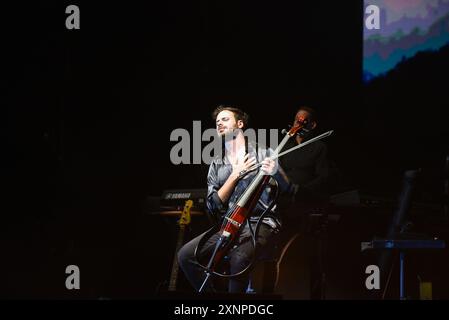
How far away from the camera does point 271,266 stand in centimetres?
400

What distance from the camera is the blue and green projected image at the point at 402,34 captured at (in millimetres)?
5324

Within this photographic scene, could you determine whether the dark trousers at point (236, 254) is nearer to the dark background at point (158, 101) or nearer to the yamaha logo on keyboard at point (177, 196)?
the yamaha logo on keyboard at point (177, 196)

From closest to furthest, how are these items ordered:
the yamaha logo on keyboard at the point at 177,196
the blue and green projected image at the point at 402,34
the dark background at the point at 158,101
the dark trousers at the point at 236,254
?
the dark trousers at the point at 236,254 < the yamaha logo on keyboard at the point at 177,196 < the dark background at the point at 158,101 < the blue and green projected image at the point at 402,34

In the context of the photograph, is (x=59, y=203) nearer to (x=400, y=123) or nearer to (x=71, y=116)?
(x=71, y=116)

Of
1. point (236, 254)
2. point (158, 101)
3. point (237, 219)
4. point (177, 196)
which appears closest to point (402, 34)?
point (158, 101)

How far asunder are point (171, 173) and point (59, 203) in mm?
966

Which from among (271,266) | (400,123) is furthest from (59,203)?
(400,123)

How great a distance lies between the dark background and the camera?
521 centimetres

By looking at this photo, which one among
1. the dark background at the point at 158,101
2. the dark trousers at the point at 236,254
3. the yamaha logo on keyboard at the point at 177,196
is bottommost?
the dark trousers at the point at 236,254

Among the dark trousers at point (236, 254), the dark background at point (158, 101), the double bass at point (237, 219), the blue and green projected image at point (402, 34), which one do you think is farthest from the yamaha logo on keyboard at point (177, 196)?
the blue and green projected image at point (402, 34)

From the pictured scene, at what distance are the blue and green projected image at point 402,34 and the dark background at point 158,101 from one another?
0.08 m

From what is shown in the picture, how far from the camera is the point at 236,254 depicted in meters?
3.87

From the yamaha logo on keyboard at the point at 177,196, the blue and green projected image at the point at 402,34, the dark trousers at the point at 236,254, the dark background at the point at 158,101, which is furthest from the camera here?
the blue and green projected image at the point at 402,34

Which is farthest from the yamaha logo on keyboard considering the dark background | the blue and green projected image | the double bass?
the blue and green projected image
